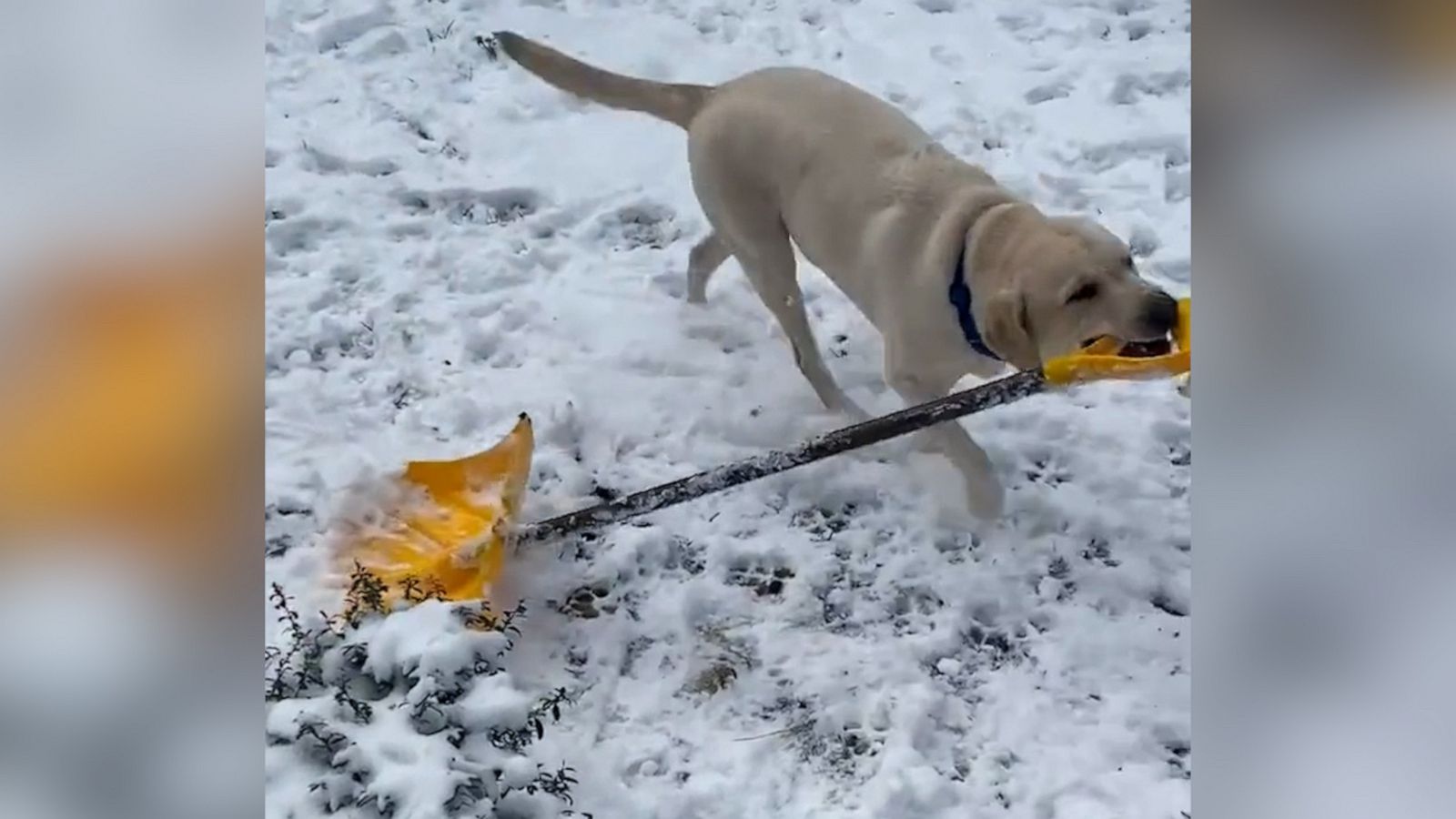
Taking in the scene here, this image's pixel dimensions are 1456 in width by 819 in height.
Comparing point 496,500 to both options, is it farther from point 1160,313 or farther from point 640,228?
point 1160,313

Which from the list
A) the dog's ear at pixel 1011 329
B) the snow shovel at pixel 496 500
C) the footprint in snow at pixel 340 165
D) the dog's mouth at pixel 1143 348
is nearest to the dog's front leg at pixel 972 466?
the snow shovel at pixel 496 500

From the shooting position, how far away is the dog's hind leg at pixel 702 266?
2.75 m

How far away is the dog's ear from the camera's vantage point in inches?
80.4

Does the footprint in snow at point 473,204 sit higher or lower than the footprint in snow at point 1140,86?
lower

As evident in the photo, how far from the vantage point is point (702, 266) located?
2760 millimetres

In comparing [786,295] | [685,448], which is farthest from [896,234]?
[685,448]

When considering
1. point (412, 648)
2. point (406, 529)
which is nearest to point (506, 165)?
point (406, 529)

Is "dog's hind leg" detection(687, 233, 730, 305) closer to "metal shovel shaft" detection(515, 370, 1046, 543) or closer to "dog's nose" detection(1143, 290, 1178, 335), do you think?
"metal shovel shaft" detection(515, 370, 1046, 543)

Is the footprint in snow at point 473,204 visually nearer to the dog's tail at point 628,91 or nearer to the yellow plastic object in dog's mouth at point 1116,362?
the dog's tail at point 628,91

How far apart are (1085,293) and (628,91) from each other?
1.04m
